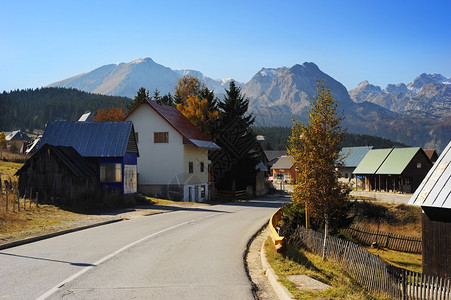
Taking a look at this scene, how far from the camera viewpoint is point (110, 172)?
122 ft

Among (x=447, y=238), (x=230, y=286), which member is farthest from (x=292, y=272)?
(x=447, y=238)

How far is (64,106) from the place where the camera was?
636ft

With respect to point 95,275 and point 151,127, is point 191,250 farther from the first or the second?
point 151,127

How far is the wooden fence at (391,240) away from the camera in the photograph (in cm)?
2839

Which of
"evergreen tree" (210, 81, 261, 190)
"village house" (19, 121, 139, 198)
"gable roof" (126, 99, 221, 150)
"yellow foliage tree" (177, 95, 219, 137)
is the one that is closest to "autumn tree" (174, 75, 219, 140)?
"yellow foliage tree" (177, 95, 219, 137)

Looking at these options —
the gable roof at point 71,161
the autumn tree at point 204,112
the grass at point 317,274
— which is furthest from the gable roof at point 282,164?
the grass at point 317,274

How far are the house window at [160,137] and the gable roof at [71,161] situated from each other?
10489mm

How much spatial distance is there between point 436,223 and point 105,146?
92.1 ft

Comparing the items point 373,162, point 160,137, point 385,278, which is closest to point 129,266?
point 385,278

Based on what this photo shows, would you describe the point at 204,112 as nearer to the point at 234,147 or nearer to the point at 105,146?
the point at 234,147

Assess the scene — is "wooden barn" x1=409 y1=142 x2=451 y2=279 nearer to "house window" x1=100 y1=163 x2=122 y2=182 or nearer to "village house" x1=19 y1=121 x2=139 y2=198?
"village house" x1=19 y1=121 x2=139 y2=198

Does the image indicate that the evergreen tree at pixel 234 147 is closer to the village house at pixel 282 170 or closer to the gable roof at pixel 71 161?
the gable roof at pixel 71 161

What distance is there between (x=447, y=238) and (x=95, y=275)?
36.9ft

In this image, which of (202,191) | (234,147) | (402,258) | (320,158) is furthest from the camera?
(234,147)
